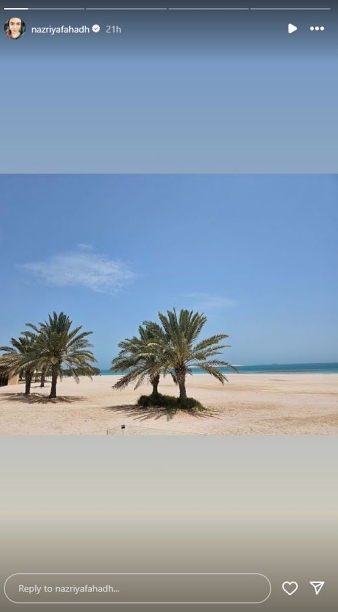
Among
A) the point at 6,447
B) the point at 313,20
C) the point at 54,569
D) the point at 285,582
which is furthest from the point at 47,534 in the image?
the point at 313,20

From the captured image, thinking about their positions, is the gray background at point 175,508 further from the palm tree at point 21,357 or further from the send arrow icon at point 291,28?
the palm tree at point 21,357

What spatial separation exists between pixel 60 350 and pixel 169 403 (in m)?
3.32

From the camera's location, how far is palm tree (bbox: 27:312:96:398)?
8.32m

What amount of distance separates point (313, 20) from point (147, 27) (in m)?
0.88

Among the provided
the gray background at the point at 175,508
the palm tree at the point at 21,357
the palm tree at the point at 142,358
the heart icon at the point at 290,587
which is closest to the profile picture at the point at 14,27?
the gray background at the point at 175,508

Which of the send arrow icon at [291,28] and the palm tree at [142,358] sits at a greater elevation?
the send arrow icon at [291,28]

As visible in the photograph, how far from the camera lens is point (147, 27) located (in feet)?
5.63

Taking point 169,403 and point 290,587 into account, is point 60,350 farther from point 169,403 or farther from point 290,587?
point 290,587

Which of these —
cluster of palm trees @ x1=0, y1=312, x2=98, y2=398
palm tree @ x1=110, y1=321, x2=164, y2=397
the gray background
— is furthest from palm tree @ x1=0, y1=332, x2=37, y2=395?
the gray background

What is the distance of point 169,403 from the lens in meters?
7.14

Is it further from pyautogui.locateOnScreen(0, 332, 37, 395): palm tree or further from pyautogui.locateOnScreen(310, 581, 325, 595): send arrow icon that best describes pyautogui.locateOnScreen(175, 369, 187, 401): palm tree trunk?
pyautogui.locateOnScreen(310, 581, 325, 595): send arrow icon

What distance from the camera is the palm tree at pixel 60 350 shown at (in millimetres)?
8320

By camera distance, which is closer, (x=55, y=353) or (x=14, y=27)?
(x=14, y=27)
